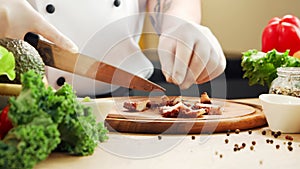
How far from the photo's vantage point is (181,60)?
1302 millimetres

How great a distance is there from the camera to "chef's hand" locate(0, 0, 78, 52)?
1.17m

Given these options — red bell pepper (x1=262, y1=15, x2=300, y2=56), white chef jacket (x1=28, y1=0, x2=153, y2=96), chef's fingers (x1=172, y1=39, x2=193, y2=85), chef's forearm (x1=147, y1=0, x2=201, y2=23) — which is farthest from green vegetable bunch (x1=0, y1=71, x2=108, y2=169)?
red bell pepper (x1=262, y1=15, x2=300, y2=56)

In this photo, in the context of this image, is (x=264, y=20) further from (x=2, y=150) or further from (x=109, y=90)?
→ (x=2, y=150)

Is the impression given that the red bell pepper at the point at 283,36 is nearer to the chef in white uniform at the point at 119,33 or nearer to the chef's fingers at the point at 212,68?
the chef in white uniform at the point at 119,33

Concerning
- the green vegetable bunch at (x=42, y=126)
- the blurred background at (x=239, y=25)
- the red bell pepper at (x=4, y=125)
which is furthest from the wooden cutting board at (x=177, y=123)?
the blurred background at (x=239, y=25)

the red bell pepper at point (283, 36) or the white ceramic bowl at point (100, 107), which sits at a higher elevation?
the red bell pepper at point (283, 36)

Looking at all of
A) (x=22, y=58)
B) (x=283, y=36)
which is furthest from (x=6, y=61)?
(x=283, y=36)

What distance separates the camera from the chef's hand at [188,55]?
1297 mm

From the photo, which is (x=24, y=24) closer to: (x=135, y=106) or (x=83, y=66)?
(x=83, y=66)

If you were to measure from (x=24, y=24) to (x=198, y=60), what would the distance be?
440 millimetres

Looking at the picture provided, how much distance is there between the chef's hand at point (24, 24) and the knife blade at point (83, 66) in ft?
0.05

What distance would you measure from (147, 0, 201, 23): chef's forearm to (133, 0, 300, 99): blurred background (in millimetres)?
585

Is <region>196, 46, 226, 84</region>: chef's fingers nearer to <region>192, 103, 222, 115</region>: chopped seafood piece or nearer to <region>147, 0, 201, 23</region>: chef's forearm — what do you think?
<region>192, 103, 222, 115</region>: chopped seafood piece

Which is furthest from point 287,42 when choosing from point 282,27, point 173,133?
point 173,133
